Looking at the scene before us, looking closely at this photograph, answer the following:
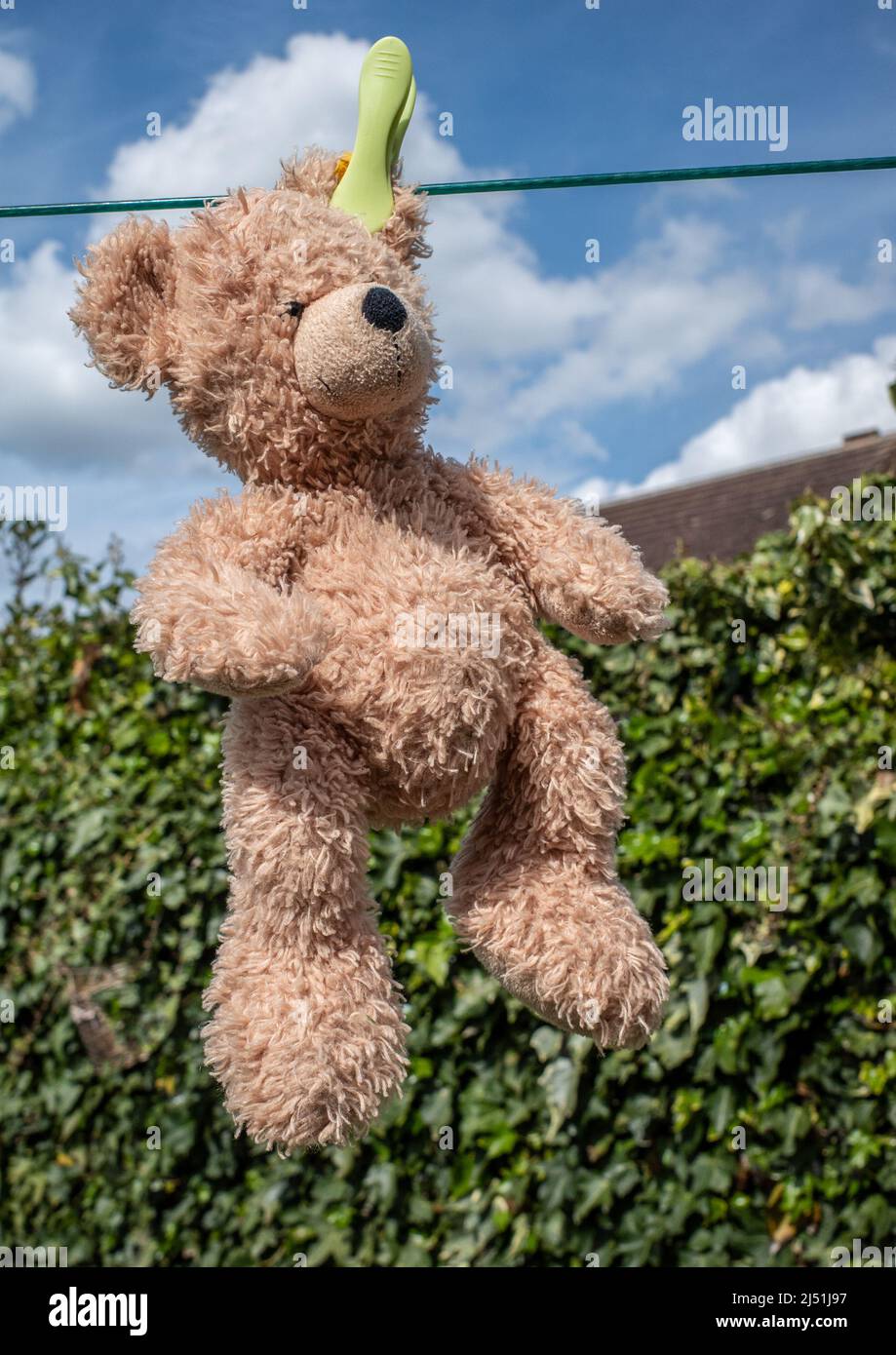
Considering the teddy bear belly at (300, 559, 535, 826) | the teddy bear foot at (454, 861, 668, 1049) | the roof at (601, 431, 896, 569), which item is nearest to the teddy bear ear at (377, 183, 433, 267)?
the teddy bear belly at (300, 559, 535, 826)

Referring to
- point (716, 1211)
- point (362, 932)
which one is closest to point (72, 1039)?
point (716, 1211)

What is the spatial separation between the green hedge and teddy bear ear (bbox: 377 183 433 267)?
1.67 meters

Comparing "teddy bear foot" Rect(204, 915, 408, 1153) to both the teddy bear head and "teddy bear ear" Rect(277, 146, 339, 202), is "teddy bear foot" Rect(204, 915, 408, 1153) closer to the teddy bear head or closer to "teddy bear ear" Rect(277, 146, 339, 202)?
the teddy bear head

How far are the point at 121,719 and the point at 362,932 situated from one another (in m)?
2.69

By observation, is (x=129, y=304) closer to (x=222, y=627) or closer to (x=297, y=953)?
(x=222, y=627)

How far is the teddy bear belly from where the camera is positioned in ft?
3.02

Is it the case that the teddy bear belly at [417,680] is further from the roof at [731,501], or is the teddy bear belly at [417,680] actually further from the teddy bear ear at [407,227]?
the roof at [731,501]

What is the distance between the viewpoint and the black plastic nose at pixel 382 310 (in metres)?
0.90

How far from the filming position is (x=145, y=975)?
3.20 metres

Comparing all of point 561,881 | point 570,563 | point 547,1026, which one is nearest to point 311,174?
point 570,563

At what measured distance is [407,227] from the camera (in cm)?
108

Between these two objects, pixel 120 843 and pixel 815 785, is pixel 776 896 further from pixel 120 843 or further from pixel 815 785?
pixel 120 843

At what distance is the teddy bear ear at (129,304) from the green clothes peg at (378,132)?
179mm

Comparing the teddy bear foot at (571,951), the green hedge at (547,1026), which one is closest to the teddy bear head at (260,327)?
the teddy bear foot at (571,951)
